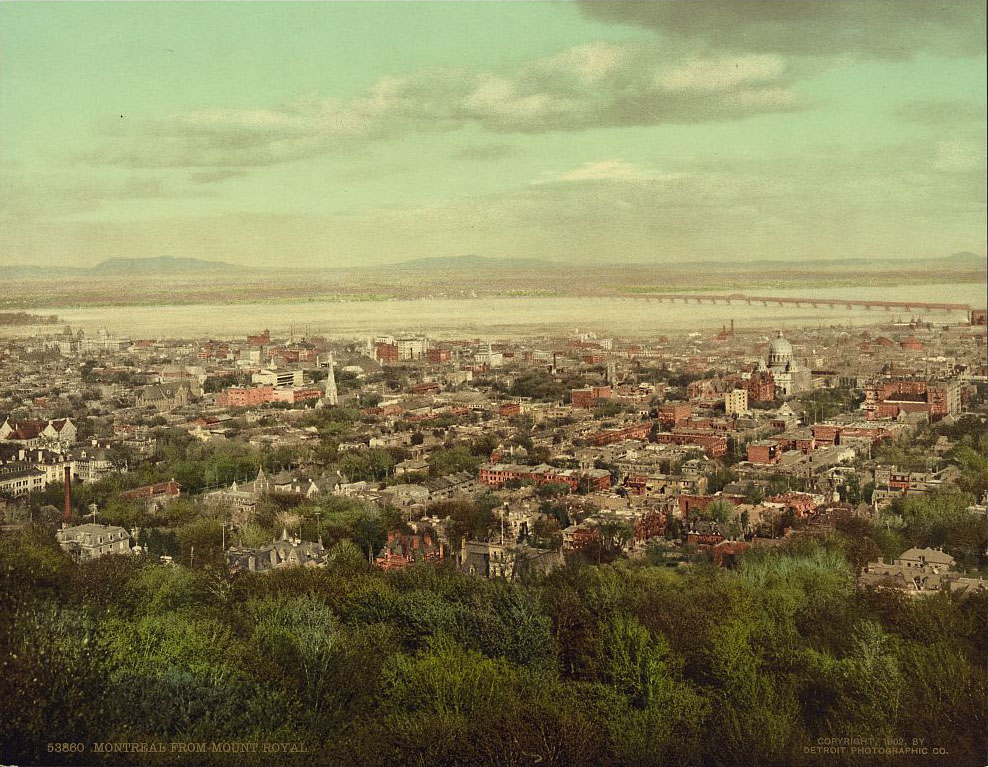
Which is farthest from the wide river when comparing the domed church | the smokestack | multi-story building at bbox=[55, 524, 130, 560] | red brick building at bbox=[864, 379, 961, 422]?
multi-story building at bbox=[55, 524, 130, 560]

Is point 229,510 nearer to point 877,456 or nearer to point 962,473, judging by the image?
point 877,456

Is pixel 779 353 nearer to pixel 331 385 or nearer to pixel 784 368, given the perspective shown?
pixel 784 368

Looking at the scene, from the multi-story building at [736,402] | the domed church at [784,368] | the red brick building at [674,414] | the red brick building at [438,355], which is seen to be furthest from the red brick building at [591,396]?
the domed church at [784,368]

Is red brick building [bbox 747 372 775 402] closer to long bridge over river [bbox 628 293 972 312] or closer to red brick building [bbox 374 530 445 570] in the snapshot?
long bridge over river [bbox 628 293 972 312]

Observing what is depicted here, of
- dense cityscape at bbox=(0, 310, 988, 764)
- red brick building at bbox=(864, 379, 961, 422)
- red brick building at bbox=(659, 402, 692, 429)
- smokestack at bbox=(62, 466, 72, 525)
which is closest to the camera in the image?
dense cityscape at bbox=(0, 310, 988, 764)

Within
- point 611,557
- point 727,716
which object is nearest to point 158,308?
point 611,557

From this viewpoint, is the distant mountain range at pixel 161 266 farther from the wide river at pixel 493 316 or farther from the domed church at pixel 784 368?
the domed church at pixel 784 368
